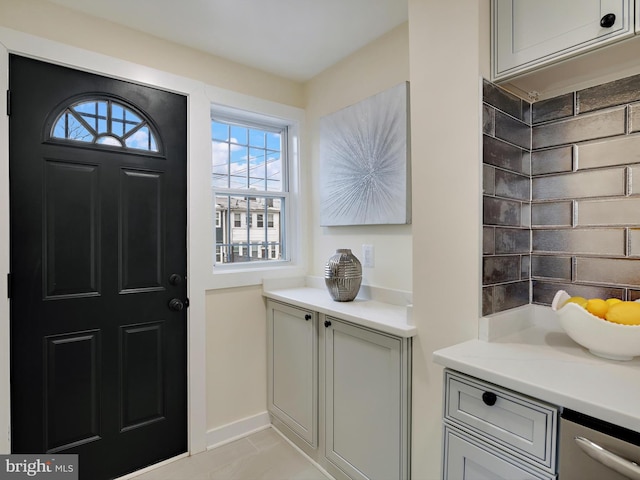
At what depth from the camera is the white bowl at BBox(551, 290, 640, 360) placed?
1.02 metres

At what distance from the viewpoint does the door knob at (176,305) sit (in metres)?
2.09

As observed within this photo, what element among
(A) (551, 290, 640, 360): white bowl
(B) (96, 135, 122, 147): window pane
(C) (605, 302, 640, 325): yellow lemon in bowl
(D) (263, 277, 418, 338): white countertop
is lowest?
(D) (263, 277, 418, 338): white countertop

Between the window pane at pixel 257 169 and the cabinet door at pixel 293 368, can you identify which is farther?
the window pane at pixel 257 169

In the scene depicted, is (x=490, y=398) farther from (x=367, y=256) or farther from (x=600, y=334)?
(x=367, y=256)

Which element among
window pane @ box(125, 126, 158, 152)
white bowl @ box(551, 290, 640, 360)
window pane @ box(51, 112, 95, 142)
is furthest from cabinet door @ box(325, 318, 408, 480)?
window pane @ box(51, 112, 95, 142)

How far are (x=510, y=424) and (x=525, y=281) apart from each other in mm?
690

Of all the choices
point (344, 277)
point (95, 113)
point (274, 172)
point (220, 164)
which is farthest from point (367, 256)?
point (95, 113)

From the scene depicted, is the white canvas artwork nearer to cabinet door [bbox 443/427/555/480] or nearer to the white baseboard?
cabinet door [bbox 443/427/555/480]

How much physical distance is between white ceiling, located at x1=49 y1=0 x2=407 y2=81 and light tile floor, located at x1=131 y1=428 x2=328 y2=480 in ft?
8.05

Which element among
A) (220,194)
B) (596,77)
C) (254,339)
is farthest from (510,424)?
(220,194)

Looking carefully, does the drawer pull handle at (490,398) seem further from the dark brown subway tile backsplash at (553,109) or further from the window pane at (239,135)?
the window pane at (239,135)

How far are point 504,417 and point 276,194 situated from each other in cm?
198

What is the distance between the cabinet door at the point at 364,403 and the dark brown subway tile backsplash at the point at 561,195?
531mm

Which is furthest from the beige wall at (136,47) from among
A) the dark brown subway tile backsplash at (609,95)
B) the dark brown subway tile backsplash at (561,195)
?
the dark brown subway tile backsplash at (609,95)
